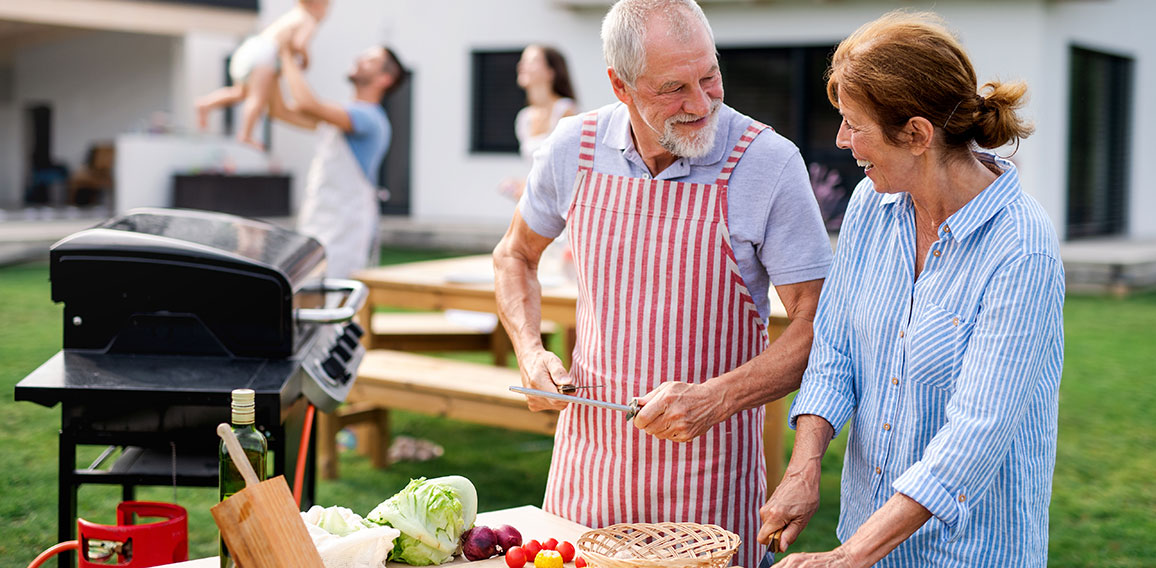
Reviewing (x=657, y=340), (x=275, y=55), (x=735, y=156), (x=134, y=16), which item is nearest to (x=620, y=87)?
(x=735, y=156)

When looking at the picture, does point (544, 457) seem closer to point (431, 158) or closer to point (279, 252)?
point (279, 252)

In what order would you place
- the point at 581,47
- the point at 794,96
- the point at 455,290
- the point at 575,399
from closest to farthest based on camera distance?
the point at 575,399, the point at 455,290, the point at 794,96, the point at 581,47

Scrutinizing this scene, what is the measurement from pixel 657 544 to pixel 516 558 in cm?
24

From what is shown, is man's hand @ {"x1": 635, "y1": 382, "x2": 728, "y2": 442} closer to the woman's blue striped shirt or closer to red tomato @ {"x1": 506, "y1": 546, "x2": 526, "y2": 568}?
the woman's blue striped shirt

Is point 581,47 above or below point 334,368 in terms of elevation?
above

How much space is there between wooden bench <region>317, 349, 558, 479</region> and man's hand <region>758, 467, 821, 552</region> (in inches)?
92.1

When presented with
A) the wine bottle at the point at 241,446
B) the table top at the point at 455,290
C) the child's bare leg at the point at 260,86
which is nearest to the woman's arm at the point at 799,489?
the wine bottle at the point at 241,446

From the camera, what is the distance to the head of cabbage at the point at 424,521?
1.90 m

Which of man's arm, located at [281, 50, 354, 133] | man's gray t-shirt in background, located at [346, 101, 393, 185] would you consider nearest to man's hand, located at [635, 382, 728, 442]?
man's arm, located at [281, 50, 354, 133]

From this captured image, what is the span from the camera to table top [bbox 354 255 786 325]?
474cm

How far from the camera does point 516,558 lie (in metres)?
1.91

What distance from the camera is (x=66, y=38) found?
20.5 metres

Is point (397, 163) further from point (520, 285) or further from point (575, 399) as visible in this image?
point (575, 399)

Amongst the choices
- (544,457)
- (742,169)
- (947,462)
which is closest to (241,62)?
(544,457)
